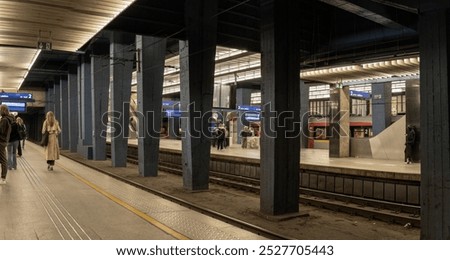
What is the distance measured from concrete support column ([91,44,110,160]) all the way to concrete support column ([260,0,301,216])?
11.9m

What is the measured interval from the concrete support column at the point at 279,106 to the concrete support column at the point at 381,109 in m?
17.3

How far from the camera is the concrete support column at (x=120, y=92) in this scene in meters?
14.4

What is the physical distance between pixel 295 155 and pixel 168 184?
4.68m

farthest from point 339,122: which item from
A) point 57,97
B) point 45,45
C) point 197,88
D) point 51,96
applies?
point 51,96

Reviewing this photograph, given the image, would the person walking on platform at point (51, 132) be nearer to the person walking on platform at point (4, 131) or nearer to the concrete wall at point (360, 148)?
the person walking on platform at point (4, 131)

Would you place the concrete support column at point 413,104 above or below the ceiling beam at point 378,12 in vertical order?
below

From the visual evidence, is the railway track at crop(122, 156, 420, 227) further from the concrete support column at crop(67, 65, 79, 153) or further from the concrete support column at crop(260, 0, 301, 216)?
the concrete support column at crop(67, 65, 79, 153)

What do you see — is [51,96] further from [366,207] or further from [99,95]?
[366,207]

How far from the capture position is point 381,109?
23.2 metres

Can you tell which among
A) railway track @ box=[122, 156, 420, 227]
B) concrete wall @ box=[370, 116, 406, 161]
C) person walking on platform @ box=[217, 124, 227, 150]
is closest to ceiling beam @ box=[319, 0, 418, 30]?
railway track @ box=[122, 156, 420, 227]

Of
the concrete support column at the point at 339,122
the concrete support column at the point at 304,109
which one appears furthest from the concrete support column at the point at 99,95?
the concrete support column at the point at 304,109

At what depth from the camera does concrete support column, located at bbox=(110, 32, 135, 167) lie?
47.4ft

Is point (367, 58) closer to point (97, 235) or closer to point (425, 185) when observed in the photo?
point (425, 185)
